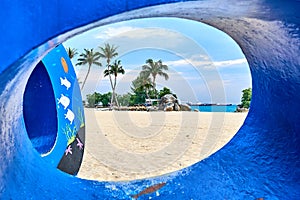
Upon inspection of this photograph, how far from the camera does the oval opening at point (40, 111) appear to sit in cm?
292

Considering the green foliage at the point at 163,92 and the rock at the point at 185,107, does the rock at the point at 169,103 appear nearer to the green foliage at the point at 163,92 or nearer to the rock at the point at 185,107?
the rock at the point at 185,107

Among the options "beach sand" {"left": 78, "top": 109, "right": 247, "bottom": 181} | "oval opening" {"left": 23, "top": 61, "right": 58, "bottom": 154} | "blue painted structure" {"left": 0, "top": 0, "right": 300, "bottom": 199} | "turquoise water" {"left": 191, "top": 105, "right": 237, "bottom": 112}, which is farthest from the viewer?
"turquoise water" {"left": 191, "top": 105, "right": 237, "bottom": 112}

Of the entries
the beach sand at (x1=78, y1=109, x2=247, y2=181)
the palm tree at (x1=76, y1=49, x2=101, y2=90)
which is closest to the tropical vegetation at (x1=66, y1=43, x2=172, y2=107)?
the palm tree at (x1=76, y1=49, x2=101, y2=90)

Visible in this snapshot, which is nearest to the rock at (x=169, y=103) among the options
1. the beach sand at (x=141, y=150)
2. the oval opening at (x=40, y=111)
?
the beach sand at (x=141, y=150)

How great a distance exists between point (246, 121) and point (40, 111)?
191cm

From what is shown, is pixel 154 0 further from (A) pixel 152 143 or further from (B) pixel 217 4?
(A) pixel 152 143

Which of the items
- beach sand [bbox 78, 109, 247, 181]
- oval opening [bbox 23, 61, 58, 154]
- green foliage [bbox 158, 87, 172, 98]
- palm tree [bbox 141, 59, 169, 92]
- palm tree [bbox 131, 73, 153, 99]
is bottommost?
beach sand [bbox 78, 109, 247, 181]

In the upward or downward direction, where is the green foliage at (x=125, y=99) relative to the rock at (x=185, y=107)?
upward

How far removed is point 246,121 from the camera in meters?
2.20

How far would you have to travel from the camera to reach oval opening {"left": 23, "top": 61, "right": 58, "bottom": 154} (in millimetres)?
2918

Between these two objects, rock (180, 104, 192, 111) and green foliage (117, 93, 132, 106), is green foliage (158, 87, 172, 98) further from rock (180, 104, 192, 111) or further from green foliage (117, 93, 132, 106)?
rock (180, 104, 192, 111)

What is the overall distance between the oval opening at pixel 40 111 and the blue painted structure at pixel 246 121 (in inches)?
42.9

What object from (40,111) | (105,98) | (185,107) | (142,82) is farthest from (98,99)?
(40,111)

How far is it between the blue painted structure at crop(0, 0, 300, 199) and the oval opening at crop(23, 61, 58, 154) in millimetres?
Answer: 1089
